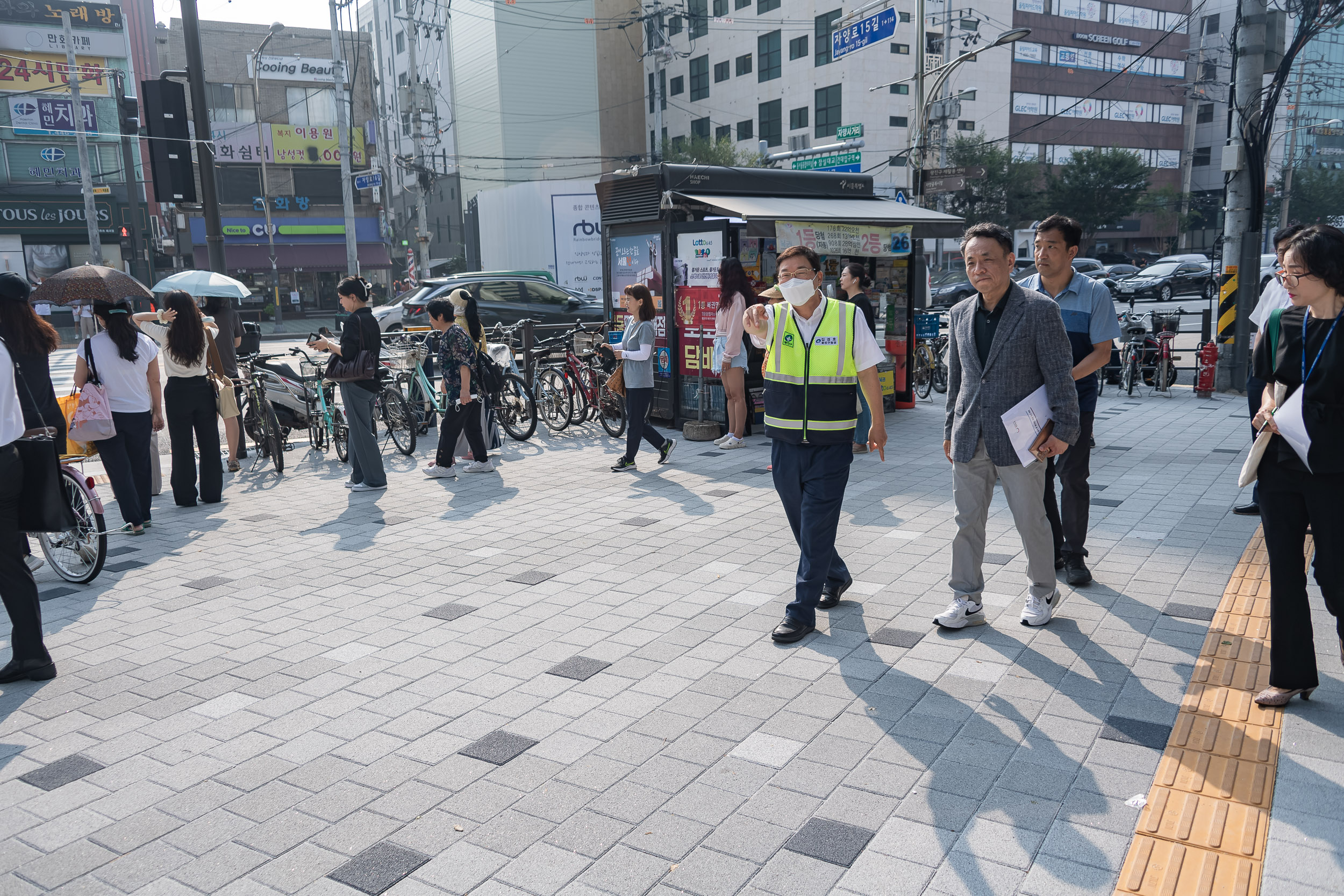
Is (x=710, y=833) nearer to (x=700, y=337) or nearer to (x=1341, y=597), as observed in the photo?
(x=1341, y=597)

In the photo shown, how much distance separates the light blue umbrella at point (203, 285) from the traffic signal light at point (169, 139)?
3.15m

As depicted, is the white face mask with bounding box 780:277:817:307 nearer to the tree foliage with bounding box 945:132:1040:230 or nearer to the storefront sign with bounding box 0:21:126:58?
the tree foliage with bounding box 945:132:1040:230

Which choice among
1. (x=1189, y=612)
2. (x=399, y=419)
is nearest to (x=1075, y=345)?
(x=1189, y=612)

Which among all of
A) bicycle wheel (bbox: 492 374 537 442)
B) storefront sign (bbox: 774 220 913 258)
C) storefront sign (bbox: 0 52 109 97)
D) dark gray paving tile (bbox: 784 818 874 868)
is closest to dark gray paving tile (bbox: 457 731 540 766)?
dark gray paving tile (bbox: 784 818 874 868)

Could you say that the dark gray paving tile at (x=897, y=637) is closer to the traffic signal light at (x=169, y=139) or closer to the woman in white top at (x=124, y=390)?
the woman in white top at (x=124, y=390)

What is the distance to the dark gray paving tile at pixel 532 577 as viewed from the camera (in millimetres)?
5789

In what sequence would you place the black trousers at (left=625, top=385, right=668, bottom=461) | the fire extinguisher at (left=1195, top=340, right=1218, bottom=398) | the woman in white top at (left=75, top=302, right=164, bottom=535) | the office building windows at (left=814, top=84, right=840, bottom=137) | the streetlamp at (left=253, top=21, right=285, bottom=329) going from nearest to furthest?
the woman in white top at (left=75, top=302, right=164, bottom=535), the black trousers at (left=625, top=385, right=668, bottom=461), the fire extinguisher at (left=1195, top=340, right=1218, bottom=398), the streetlamp at (left=253, top=21, right=285, bottom=329), the office building windows at (left=814, top=84, right=840, bottom=137)

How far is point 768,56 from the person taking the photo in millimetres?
45344

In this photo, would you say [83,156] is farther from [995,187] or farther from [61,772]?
[995,187]

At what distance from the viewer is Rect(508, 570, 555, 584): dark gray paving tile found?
5.79 metres

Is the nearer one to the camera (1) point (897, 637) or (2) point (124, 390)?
(1) point (897, 637)

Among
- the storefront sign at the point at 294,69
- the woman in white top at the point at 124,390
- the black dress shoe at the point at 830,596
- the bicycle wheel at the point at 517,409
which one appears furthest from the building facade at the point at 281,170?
the black dress shoe at the point at 830,596

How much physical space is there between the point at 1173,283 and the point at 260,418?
3040 cm

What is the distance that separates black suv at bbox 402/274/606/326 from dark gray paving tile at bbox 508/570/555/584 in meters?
13.7
